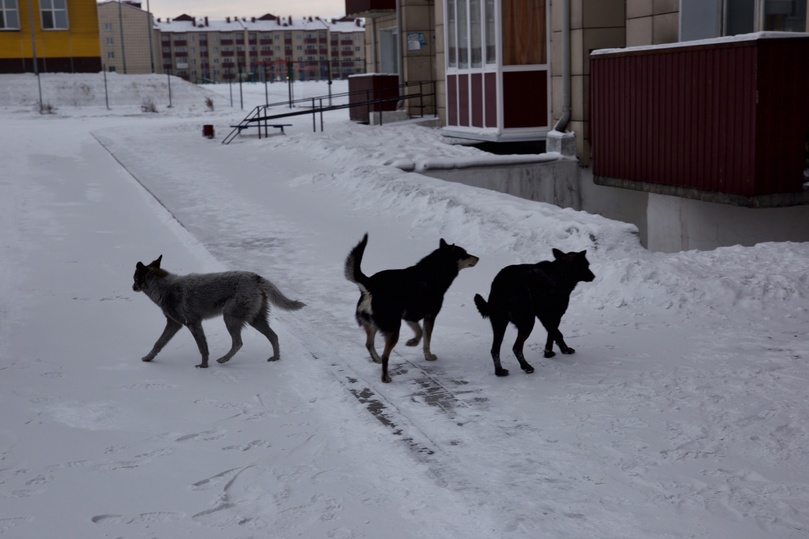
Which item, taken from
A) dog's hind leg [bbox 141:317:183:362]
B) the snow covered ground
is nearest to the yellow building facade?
the snow covered ground

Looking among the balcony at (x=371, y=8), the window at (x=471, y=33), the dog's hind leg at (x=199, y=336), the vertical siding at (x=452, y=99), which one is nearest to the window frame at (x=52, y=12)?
the balcony at (x=371, y=8)

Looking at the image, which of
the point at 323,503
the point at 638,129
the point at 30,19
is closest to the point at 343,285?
the point at 323,503

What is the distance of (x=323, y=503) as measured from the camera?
189 inches

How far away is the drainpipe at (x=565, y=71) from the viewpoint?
60.2 feet

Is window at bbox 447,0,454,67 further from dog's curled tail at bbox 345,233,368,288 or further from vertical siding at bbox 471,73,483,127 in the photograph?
dog's curled tail at bbox 345,233,368,288

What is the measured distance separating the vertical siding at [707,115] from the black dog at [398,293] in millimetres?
5986

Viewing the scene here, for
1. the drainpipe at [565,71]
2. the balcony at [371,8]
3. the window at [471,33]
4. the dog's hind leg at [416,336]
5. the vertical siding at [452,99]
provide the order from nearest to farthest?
the dog's hind leg at [416,336] < the drainpipe at [565,71] < the window at [471,33] < the vertical siding at [452,99] < the balcony at [371,8]

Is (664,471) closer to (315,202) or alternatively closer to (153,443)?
(153,443)

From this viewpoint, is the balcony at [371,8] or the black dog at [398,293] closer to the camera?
the black dog at [398,293]

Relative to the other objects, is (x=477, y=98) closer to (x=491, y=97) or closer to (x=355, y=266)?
(x=491, y=97)

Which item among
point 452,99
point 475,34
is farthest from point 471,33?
point 452,99

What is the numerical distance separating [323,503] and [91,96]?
51.5 m

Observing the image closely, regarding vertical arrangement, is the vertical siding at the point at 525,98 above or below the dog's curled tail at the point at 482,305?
above

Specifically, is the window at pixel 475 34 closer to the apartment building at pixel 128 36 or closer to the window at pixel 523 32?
the window at pixel 523 32
